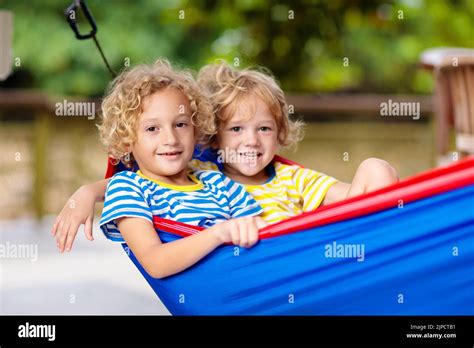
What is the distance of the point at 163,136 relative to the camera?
5.32ft

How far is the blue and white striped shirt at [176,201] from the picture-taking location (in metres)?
1.53

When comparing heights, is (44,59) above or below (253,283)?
above

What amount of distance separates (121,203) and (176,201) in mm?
137

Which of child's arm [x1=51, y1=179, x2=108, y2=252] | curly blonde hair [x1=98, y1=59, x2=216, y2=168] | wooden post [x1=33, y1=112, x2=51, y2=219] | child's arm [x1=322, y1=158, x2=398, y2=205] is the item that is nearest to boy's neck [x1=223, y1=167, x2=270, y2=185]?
curly blonde hair [x1=98, y1=59, x2=216, y2=168]

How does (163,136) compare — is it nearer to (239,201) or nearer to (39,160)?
(239,201)

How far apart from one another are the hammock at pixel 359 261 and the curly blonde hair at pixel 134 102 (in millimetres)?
247

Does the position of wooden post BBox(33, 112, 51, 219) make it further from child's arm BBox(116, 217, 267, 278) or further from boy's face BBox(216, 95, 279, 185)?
child's arm BBox(116, 217, 267, 278)

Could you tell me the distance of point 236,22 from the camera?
5.53 m

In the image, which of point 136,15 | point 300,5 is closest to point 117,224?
point 300,5

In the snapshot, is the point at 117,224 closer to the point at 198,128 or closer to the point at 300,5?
the point at 198,128

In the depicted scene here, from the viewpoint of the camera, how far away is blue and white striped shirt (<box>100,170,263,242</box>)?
1.53 meters

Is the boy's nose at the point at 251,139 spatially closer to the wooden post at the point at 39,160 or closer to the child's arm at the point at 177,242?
the child's arm at the point at 177,242

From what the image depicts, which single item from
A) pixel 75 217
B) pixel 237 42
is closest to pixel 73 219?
pixel 75 217
